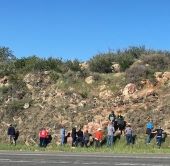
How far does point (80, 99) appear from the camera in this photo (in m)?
38.0

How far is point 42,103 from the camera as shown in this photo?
39.0m

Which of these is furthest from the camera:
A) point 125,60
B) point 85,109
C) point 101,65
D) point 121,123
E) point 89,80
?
point 101,65

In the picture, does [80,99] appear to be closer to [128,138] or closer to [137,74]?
[137,74]

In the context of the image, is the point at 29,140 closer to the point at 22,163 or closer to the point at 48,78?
the point at 48,78

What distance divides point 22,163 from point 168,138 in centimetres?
1706

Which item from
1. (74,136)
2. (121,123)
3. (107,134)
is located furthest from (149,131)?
(74,136)

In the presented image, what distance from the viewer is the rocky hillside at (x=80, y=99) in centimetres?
3578

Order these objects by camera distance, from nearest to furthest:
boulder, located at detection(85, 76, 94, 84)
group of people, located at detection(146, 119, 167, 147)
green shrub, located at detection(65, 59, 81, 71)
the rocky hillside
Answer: group of people, located at detection(146, 119, 167, 147) < the rocky hillside < boulder, located at detection(85, 76, 94, 84) < green shrub, located at detection(65, 59, 81, 71)

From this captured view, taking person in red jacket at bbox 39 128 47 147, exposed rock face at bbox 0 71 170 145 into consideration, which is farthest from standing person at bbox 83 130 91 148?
person in red jacket at bbox 39 128 47 147

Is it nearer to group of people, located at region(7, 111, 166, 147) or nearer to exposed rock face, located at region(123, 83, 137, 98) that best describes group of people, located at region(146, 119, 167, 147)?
group of people, located at region(7, 111, 166, 147)

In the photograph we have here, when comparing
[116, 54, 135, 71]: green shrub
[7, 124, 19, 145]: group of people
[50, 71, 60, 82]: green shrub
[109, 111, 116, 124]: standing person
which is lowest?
[7, 124, 19, 145]: group of people

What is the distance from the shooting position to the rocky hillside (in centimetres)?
3578

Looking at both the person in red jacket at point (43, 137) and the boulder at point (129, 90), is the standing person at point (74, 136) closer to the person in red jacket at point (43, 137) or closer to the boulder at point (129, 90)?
the person in red jacket at point (43, 137)

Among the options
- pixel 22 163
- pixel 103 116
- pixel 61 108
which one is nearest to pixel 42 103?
pixel 61 108
